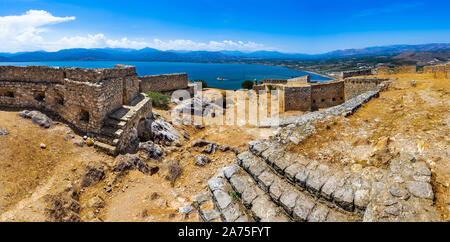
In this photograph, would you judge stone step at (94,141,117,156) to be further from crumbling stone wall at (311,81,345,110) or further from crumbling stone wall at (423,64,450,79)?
crumbling stone wall at (423,64,450,79)

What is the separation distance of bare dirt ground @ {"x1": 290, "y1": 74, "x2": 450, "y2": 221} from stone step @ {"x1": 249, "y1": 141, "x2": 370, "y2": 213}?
1.69 ft

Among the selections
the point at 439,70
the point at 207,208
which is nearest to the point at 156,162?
the point at 207,208

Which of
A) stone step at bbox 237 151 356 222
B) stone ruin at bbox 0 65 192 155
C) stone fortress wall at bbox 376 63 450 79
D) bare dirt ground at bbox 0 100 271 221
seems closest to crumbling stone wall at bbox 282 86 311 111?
stone fortress wall at bbox 376 63 450 79

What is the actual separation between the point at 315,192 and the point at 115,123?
8199 millimetres

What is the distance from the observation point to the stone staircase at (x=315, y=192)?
4.24 metres

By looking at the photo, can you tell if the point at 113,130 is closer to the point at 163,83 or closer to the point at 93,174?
the point at 93,174

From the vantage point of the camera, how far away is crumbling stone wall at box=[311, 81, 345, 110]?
63.7 feet

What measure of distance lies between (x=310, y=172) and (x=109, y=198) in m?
6.28

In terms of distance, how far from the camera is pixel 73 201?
6.07m

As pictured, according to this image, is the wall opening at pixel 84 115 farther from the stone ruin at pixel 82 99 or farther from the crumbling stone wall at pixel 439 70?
the crumbling stone wall at pixel 439 70

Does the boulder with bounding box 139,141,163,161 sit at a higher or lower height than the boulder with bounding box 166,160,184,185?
Result: higher

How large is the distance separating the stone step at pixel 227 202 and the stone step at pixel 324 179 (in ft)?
4.75

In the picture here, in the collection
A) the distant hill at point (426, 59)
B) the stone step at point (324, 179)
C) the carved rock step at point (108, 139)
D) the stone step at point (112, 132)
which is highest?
the distant hill at point (426, 59)

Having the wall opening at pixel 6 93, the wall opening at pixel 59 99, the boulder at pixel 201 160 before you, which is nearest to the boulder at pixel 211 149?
the boulder at pixel 201 160
